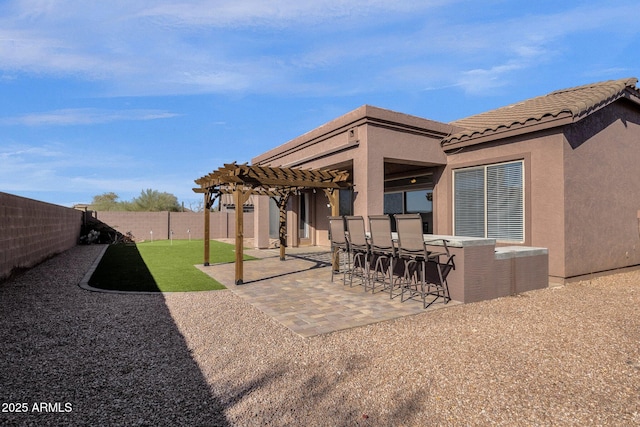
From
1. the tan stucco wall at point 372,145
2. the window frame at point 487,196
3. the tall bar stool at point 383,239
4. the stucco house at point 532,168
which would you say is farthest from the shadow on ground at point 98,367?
the window frame at point 487,196

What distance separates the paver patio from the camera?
532 cm

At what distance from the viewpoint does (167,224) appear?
2541 cm

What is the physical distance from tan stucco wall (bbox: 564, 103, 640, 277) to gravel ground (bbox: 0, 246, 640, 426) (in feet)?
8.93

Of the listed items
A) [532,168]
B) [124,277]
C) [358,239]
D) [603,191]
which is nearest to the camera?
A: [358,239]

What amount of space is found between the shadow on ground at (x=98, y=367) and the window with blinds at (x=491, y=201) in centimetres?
854

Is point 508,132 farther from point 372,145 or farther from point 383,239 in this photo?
point 383,239

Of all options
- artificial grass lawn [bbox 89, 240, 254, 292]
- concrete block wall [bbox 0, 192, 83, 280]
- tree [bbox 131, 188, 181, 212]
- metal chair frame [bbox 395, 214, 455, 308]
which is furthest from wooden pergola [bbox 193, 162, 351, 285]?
tree [bbox 131, 188, 181, 212]

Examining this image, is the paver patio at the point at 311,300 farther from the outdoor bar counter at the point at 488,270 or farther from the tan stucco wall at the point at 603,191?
the tan stucco wall at the point at 603,191

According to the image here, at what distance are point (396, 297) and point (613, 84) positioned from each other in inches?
365

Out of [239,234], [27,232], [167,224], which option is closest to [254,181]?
[239,234]

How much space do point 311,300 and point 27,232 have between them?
966 cm

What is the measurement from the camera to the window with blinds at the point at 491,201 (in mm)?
8914

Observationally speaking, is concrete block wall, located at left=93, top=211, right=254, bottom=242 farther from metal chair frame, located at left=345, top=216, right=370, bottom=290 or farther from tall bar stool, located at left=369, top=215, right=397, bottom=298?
tall bar stool, located at left=369, top=215, right=397, bottom=298

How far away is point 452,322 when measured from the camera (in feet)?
17.1
